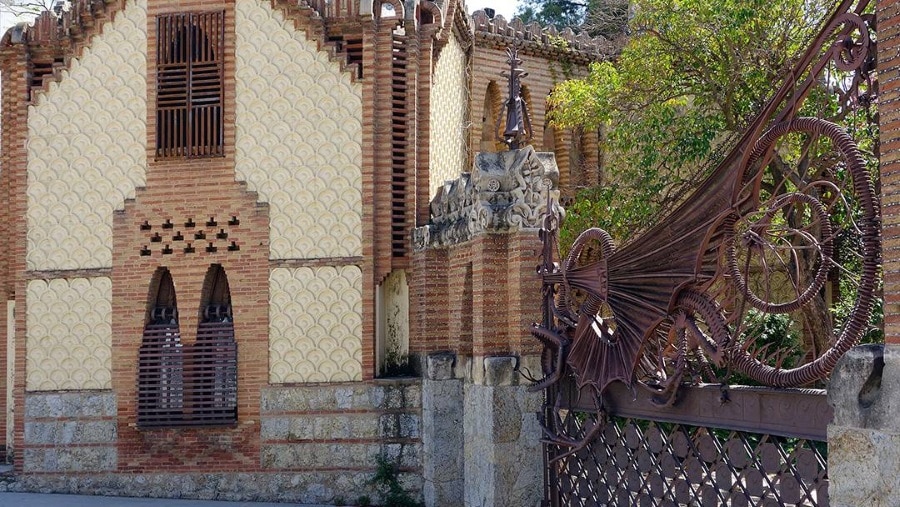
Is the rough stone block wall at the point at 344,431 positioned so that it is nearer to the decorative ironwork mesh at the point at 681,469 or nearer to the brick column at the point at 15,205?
the decorative ironwork mesh at the point at 681,469

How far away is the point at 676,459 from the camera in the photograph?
7.16 metres

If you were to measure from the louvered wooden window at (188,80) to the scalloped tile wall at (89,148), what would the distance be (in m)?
0.25

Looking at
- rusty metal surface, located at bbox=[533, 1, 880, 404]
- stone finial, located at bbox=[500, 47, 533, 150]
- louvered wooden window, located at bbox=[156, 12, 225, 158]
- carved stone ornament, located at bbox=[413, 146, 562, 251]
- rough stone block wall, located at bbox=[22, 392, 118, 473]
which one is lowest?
rough stone block wall, located at bbox=[22, 392, 118, 473]

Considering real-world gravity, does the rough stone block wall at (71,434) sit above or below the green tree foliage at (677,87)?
below

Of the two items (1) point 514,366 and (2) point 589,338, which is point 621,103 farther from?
(2) point 589,338

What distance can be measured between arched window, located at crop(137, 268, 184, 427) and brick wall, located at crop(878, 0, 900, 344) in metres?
9.18

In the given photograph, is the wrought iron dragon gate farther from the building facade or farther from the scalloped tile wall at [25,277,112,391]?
the scalloped tile wall at [25,277,112,391]

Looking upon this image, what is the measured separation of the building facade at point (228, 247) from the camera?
12.2 m

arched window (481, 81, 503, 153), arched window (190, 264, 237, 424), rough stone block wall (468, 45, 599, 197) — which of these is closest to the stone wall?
arched window (190, 264, 237, 424)

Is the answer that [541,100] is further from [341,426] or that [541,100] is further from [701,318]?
[701,318]

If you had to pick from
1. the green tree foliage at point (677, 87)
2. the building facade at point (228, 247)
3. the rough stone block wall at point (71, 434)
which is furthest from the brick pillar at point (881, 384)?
the rough stone block wall at point (71, 434)

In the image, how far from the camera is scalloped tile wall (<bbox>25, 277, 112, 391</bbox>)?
12836 millimetres

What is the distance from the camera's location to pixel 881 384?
4.99 metres

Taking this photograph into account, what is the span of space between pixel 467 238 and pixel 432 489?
9.15 feet
